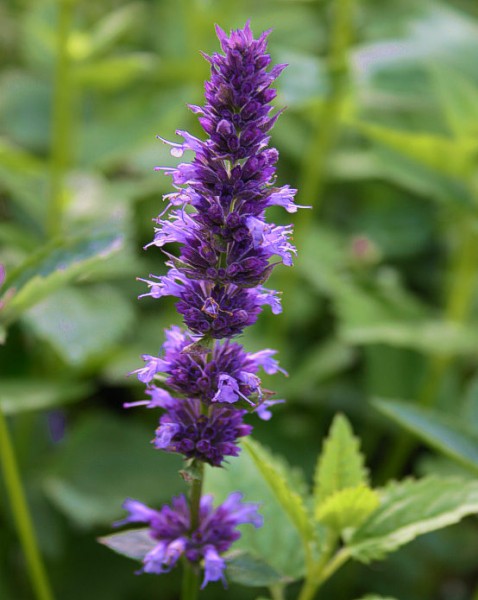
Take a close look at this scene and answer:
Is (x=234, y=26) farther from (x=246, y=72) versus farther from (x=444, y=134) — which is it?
(x=246, y=72)

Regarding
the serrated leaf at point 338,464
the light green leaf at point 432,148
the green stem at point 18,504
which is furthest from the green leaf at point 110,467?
the light green leaf at point 432,148

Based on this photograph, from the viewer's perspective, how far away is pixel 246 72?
107 cm

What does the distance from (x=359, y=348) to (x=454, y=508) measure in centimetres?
171

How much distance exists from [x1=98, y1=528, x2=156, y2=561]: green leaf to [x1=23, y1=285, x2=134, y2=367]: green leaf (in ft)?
2.58

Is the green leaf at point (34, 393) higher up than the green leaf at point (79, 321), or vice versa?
the green leaf at point (79, 321)

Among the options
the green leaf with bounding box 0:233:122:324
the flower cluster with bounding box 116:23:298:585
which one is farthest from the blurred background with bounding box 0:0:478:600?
the flower cluster with bounding box 116:23:298:585

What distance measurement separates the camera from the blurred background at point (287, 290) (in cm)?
241

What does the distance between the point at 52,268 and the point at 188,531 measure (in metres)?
0.63

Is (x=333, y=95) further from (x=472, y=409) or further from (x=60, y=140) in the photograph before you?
(x=472, y=409)

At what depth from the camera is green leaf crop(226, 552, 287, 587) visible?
1.27 meters

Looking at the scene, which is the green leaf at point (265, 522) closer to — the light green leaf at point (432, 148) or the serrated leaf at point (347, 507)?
the serrated leaf at point (347, 507)

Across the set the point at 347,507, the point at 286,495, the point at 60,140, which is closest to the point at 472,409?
the point at 347,507

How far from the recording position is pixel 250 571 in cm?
130

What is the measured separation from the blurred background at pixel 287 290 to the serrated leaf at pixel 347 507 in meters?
0.72
